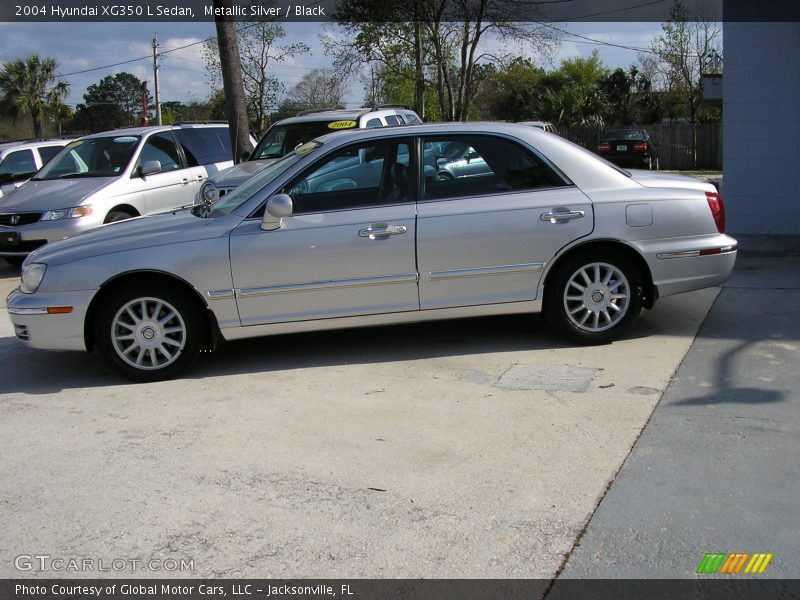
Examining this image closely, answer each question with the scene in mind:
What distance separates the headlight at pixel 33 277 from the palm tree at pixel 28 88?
40694 millimetres

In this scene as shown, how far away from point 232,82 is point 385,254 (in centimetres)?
975

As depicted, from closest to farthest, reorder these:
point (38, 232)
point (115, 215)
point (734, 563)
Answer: point (734, 563) → point (38, 232) → point (115, 215)

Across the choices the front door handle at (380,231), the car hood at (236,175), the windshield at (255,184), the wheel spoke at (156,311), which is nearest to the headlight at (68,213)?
the car hood at (236,175)

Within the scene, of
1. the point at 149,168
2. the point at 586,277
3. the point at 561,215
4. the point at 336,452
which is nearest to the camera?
the point at 336,452

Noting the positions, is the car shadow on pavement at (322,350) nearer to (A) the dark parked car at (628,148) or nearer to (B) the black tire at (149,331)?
(B) the black tire at (149,331)

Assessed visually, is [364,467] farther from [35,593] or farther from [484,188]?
[484,188]

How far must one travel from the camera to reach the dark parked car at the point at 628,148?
26.9 m

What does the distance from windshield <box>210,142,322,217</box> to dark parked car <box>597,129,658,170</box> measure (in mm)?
21791

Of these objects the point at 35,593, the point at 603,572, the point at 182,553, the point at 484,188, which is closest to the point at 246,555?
the point at 182,553

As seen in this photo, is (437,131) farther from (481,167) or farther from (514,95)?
(514,95)

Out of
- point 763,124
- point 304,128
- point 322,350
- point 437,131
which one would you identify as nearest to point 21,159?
point 304,128

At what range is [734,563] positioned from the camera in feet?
10.9

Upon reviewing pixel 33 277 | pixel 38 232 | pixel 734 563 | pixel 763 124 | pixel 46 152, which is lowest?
pixel 734 563

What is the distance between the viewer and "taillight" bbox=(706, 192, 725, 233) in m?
6.28
